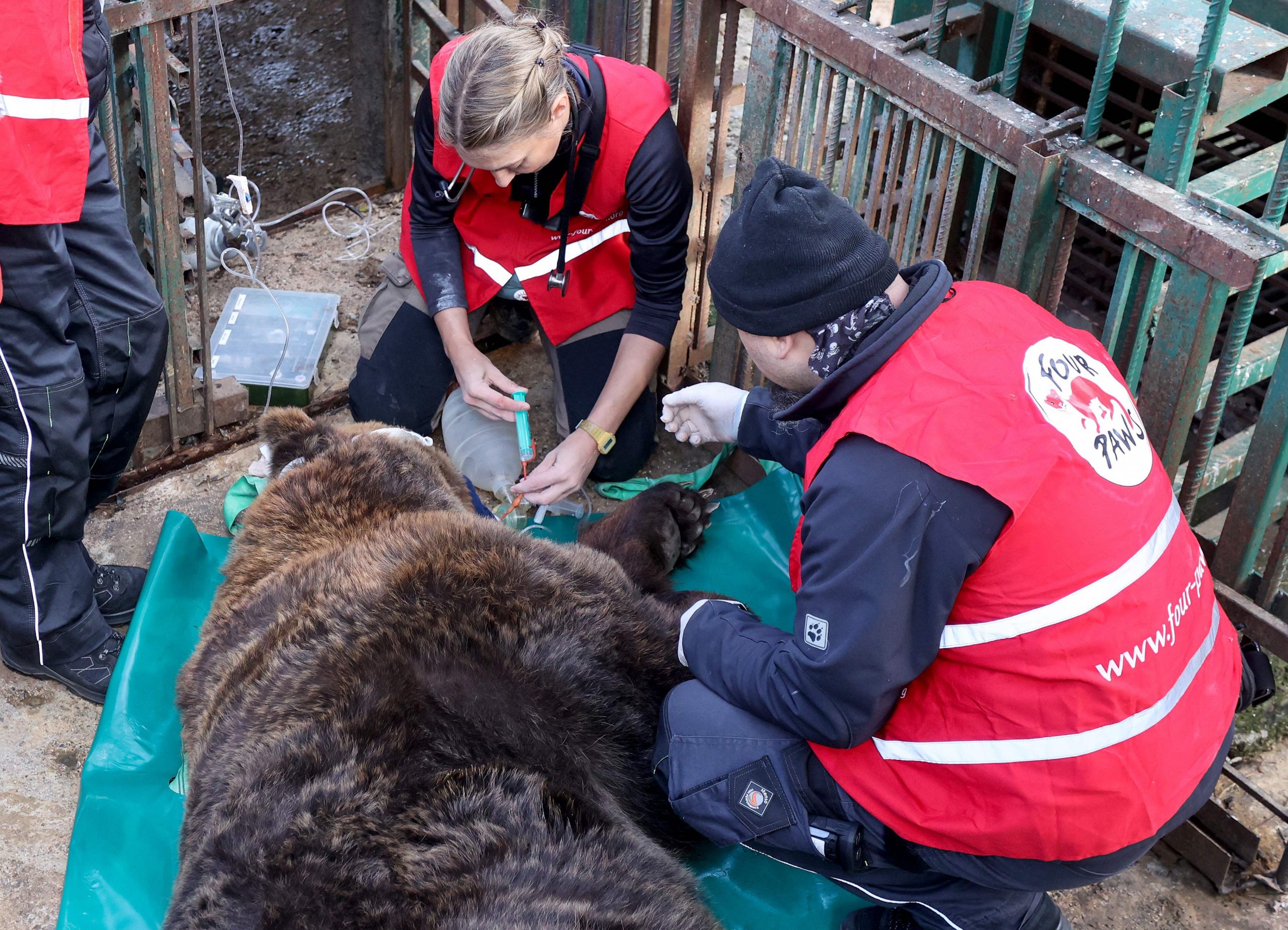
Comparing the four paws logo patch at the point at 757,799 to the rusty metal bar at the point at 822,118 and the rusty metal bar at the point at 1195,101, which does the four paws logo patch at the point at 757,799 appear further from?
the rusty metal bar at the point at 822,118

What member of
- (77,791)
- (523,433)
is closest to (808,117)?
(523,433)

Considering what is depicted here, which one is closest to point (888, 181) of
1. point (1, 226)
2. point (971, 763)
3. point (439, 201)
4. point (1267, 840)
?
point (439, 201)

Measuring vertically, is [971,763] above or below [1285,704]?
above

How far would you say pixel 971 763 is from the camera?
6.45 ft

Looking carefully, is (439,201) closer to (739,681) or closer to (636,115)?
(636,115)

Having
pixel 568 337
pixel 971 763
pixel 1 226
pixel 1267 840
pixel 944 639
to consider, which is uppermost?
pixel 1 226

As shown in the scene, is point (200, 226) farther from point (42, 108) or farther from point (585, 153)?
point (585, 153)

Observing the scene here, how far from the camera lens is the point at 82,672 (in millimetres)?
3012

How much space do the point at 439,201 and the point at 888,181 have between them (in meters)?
1.36

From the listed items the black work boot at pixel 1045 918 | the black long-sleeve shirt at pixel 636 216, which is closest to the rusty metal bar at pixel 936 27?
the black long-sleeve shirt at pixel 636 216

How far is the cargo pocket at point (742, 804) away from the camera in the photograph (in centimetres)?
225

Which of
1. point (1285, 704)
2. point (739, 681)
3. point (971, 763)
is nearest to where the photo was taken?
point (971, 763)

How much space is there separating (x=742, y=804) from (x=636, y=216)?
5.79ft

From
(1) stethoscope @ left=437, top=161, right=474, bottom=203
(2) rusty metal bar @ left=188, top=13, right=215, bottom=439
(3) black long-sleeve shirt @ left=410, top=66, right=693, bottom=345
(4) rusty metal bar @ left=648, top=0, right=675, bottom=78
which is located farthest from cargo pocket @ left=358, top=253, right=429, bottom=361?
(4) rusty metal bar @ left=648, top=0, right=675, bottom=78
